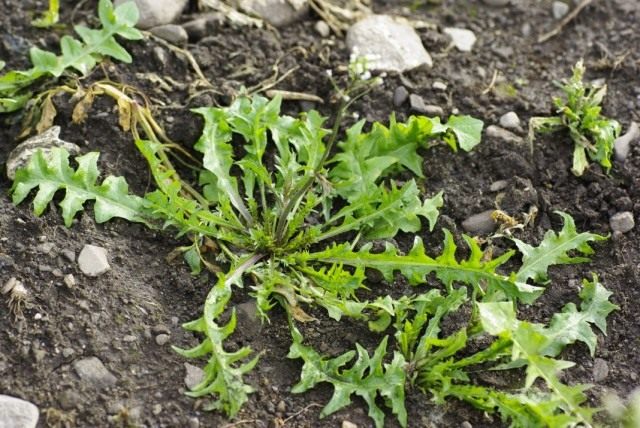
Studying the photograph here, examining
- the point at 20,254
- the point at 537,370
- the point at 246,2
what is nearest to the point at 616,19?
the point at 246,2

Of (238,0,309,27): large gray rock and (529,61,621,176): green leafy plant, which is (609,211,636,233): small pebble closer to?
(529,61,621,176): green leafy plant

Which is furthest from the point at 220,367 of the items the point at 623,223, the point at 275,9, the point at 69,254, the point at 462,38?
the point at 462,38

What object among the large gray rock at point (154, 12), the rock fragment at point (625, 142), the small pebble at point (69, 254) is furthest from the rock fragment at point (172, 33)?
the rock fragment at point (625, 142)

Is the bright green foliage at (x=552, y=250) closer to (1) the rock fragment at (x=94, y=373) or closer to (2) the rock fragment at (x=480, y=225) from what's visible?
(2) the rock fragment at (x=480, y=225)

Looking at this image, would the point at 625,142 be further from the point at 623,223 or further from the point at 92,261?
the point at 92,261

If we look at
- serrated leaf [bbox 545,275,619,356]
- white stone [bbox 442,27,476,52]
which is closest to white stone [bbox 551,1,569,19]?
white stone [bbox 442,27,476,52]

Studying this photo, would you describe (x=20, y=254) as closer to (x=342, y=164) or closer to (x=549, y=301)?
(x=342, y=164)
